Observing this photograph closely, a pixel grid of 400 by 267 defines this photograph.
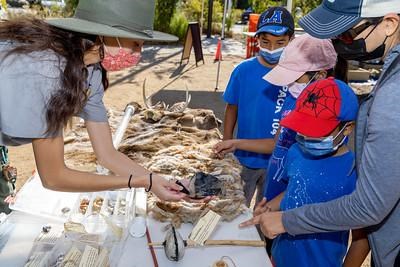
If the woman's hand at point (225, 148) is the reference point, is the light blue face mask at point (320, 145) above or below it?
above

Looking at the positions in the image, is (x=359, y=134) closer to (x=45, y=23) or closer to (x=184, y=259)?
A: (x=184, y=259)

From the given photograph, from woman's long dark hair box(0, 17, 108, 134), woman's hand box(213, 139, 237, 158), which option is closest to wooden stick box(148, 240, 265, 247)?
woman's long dark hair box(0, 17, 108, 134)

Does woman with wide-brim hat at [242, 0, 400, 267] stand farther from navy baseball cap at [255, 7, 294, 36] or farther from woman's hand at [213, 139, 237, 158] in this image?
navy baseball cap at [255, 7, 294, 36]

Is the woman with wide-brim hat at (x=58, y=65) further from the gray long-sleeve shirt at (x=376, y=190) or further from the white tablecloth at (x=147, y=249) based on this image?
the gray long-sleeve shirt at (x=376, y=190)

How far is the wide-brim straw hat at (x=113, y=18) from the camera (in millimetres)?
1214

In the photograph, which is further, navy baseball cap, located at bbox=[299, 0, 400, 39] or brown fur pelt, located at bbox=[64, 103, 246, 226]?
brown fur pelt, located at bbox=[64, 103, 246, 226]

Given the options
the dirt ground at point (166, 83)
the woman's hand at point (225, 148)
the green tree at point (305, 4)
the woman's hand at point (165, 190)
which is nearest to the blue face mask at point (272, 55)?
the woman's hand at point (225, 148)

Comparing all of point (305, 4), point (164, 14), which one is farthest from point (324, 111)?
point (305, 4)

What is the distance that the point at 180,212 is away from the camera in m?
1.55

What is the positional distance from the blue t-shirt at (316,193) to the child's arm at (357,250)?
4 cm

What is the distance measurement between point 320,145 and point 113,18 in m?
0.82

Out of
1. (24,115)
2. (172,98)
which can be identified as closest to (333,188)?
(24,115)

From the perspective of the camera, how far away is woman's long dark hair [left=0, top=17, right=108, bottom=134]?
1188 mm

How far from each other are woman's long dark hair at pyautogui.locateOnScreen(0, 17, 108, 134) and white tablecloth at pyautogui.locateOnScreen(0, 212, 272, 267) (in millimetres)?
447
